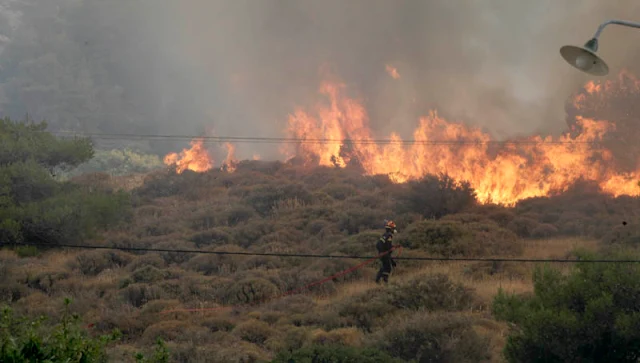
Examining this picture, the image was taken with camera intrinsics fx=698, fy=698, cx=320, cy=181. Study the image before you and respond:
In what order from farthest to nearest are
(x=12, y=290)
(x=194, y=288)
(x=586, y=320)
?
(x=194, y=288) → (x=12, y=290) → (x=586, y=320)

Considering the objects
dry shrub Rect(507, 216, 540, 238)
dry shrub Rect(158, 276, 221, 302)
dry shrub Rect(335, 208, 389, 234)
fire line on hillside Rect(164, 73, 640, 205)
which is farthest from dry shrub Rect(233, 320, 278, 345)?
fire line on hillside Rect(164, 73, 640, 205)

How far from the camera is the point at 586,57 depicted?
8094mm

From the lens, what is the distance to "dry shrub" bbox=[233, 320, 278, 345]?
15345 millimetres

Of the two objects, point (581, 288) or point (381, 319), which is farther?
point (381, 319)

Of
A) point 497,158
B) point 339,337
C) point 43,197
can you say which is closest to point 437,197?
point 497,158

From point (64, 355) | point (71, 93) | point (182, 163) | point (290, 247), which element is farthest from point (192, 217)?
point (71, 93)

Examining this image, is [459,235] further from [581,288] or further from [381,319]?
[581,288]

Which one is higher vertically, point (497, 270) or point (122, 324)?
point (497, 270)

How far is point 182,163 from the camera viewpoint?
4559 cm

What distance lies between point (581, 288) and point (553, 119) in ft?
106

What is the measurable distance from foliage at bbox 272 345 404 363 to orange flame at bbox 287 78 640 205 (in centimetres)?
2025

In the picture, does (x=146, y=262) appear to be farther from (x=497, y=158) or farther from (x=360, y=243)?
(x=497, y=158)

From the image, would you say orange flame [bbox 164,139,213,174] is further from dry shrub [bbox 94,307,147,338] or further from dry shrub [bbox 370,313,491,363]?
dry shrub [bbox 370,313,491,363]

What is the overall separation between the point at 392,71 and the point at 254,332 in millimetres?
38182
